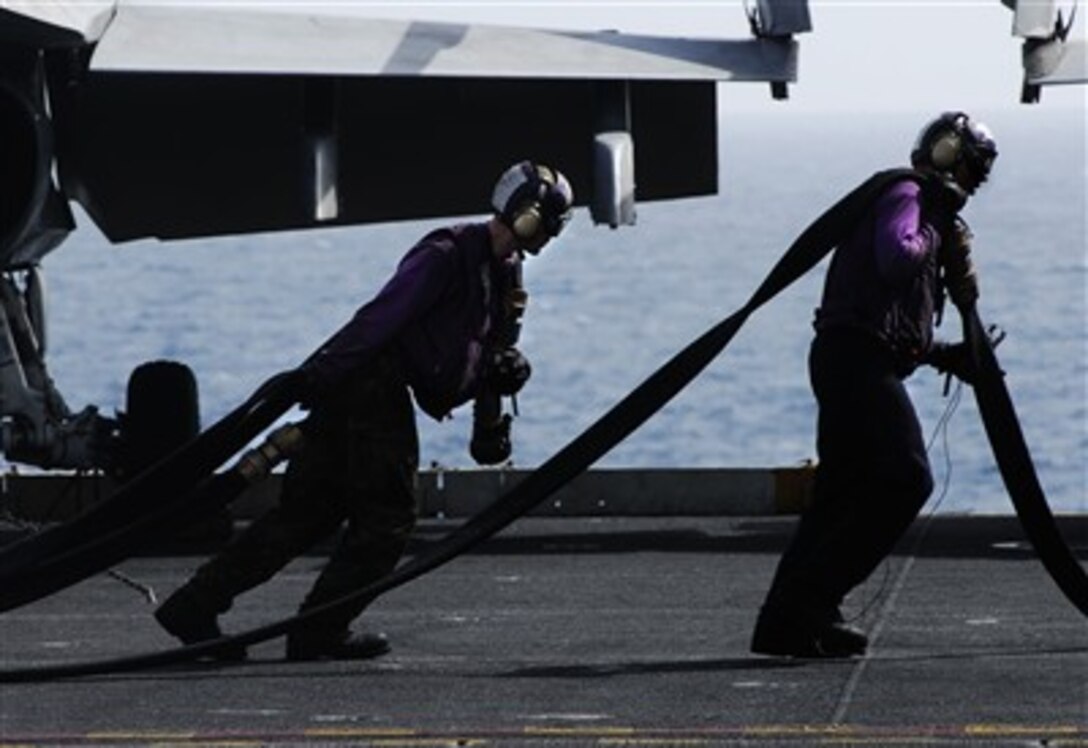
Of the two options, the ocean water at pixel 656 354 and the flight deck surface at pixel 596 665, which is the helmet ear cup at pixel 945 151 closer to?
the flight deck surface at pixel 596 665

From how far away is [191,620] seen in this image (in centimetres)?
1278

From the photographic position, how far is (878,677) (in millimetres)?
12000

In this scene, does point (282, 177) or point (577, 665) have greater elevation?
point (282, 177)

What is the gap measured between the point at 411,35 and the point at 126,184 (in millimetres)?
1832

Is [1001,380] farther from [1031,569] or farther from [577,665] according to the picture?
[1031,569]

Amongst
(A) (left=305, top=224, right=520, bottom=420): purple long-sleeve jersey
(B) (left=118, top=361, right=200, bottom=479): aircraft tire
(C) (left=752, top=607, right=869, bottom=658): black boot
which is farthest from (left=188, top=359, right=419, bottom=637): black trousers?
(B) (left=118, top=361, right=200, bottom=479): aircraft tire

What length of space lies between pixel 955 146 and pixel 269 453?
8.24ft

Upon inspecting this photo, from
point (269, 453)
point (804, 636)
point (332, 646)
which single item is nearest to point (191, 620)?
point (332, 646)

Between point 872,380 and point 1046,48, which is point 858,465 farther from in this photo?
point 1046,48

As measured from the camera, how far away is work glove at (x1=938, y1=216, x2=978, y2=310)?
491 inches

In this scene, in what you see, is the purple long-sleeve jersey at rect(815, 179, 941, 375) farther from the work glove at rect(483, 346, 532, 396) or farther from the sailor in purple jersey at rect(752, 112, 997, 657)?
the work glove at rect(483, 346, 532, 396)

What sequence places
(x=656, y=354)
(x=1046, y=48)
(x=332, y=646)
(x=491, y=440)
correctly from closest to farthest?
(x=332, y=646) < (x=491, y=440) < (x=1046, y=48) < (x=656, y=354)

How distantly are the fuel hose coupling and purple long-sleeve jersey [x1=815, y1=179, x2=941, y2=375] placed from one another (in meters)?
1.78

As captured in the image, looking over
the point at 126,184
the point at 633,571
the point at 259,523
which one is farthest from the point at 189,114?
the point at 259,523
